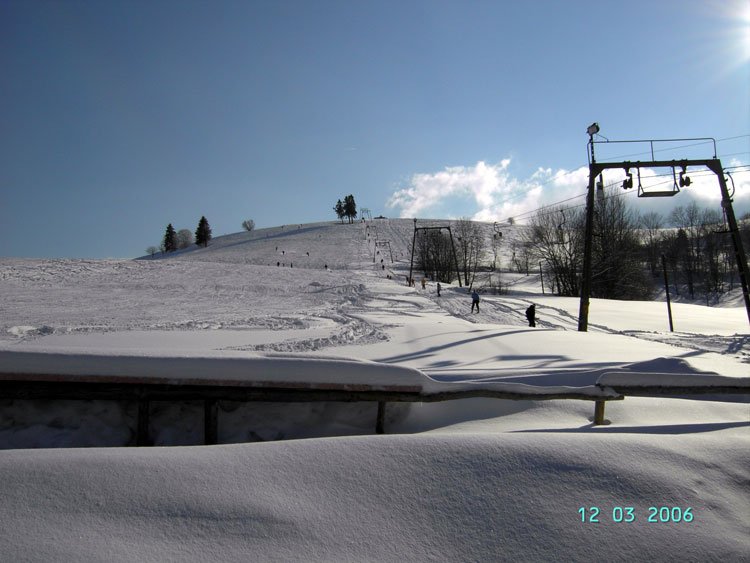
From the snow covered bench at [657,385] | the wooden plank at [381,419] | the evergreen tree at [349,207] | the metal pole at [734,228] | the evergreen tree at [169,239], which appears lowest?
Result: the wooden plank at [381,419]

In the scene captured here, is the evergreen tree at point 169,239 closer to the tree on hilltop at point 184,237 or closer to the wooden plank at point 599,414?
the tree on hilltop at point 184,237

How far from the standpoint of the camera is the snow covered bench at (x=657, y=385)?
14.5 feet

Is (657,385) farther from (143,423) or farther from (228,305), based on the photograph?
(228,305)

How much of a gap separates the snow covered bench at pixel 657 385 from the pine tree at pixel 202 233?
4591 inches

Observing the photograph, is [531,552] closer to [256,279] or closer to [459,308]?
[459,308]

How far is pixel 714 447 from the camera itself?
3.16 m

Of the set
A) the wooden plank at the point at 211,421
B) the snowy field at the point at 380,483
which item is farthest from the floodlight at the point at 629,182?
the wooden plank at the point at 211,421

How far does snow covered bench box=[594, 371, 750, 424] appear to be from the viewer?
174 inches

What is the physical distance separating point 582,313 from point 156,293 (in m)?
24.8

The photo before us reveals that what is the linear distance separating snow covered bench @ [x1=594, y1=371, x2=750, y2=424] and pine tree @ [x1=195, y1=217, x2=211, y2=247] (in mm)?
116606

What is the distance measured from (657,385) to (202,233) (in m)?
117

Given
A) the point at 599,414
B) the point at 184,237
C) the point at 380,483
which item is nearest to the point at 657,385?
the point at 599,414

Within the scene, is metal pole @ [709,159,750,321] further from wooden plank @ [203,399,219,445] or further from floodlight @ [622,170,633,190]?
wooden plank @ [203,399,219,445]

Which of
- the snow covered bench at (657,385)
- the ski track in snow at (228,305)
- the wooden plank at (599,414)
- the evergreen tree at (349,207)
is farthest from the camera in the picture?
the evergreen tree at (349,207)
